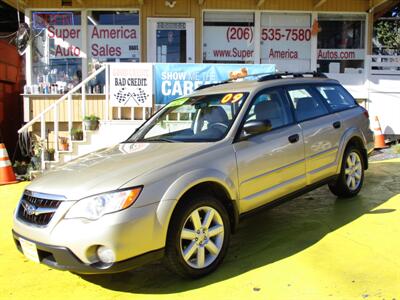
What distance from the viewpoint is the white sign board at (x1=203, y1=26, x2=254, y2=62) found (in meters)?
11.0

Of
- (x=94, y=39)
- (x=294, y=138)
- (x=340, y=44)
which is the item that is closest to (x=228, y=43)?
(x=340, y=44)

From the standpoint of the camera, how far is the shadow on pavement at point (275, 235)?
3797mm

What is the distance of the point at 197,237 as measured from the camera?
3.70m

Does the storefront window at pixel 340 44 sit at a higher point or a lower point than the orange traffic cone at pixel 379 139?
higher

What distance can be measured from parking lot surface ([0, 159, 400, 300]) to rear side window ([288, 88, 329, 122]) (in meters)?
1.21

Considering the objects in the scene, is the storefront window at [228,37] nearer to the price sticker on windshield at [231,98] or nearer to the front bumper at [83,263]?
the price sticker on windshield at [231,98]

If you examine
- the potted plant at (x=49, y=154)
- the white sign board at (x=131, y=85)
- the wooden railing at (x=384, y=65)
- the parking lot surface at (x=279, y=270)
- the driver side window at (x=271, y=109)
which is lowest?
the parking lot surface at (x=279, y=270)

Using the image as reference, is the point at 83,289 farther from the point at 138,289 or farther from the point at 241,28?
the point at 241,28

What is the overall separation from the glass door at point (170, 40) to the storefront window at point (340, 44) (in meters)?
3.21

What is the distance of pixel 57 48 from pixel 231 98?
296 inches

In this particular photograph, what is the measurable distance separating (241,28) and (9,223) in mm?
7357

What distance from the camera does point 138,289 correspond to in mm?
3695

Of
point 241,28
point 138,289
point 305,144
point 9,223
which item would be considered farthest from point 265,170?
point 241,28

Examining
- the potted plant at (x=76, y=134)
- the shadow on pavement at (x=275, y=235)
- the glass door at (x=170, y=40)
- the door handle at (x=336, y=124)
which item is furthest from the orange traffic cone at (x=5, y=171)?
the door handle at (x=336, y=124)
